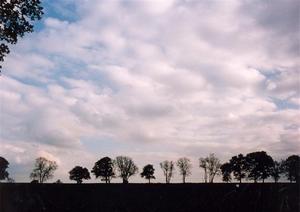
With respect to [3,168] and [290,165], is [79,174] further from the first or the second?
[290,165]

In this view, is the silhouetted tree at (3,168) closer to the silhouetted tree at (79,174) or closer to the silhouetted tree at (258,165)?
the silhouetted tree at (79,174)

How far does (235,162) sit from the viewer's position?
91875 mm

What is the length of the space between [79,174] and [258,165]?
3496 centimetres

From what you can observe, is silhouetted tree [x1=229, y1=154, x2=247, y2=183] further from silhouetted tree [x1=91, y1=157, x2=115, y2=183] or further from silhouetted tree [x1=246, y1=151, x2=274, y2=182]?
silhouetted tree [x1=91, y1=157, x2=115, y2=183]

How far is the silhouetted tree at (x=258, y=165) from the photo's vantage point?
86.5 meters

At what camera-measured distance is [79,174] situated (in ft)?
310
